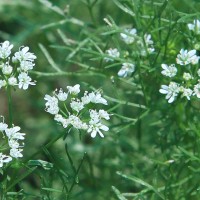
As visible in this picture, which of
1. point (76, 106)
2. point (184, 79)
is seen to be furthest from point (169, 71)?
point (76, 106)

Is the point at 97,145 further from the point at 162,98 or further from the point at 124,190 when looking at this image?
the point at 162,98

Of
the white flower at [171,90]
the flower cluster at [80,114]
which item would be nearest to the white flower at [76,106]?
the flower cluster at [80,114]

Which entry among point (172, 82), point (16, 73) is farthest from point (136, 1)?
point (16, 73)

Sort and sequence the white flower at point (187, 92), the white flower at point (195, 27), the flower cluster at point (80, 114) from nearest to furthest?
the flower cluster at point (80, 114)
the white flower at point (187, 92)
the white flower at point (195, 27)

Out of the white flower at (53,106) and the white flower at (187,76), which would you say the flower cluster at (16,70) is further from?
the white flower at (187,76)

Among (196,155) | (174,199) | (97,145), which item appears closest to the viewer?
(196,155)

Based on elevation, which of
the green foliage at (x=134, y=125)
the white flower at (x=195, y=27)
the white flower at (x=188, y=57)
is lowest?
the green foliage at (x=134, y=125)

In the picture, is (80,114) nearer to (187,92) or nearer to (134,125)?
(187,92)
